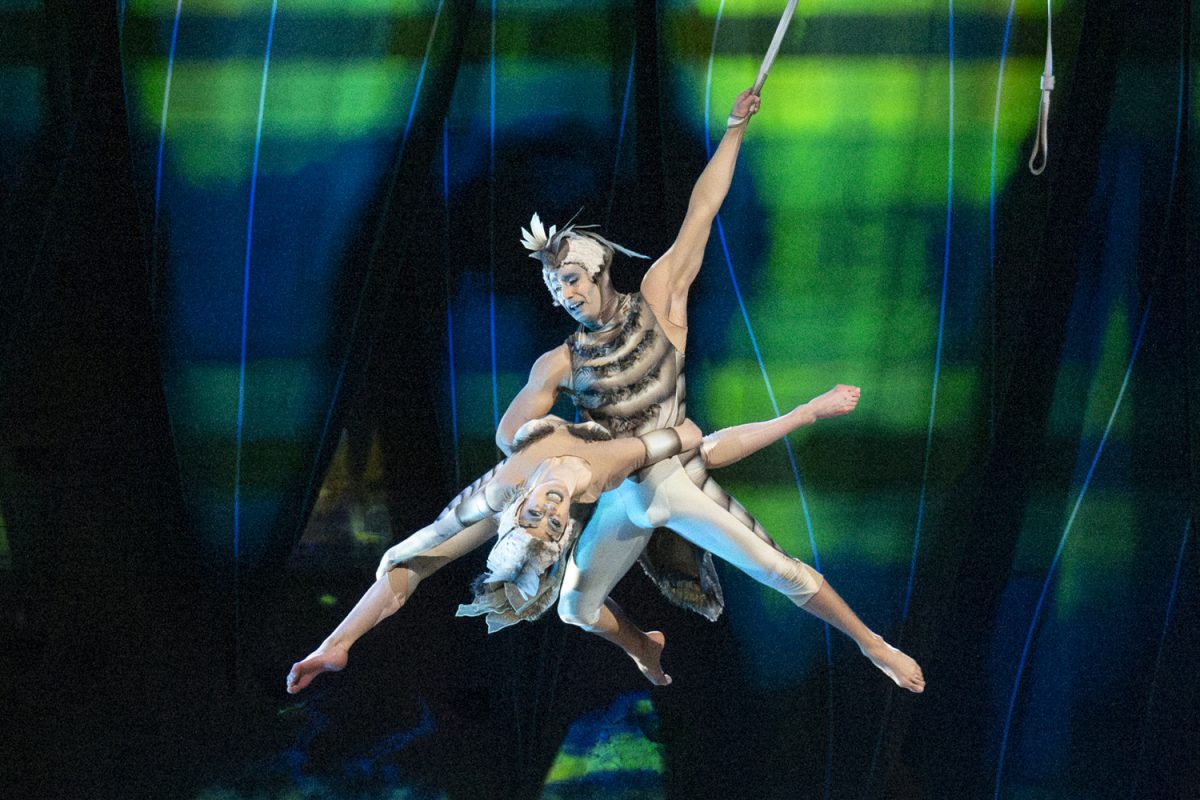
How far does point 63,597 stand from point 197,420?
66cm

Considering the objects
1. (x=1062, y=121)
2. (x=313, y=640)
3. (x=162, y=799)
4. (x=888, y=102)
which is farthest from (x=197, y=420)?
(x=1062, y=121)

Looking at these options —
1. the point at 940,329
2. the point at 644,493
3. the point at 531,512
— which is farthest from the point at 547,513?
the point at 940,329

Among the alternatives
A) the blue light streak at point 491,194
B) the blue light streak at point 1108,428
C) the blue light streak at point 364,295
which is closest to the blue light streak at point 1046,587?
the blue light streak at point 1108,428

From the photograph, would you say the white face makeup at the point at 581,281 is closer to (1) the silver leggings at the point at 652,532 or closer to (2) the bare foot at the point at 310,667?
(1) the silver leggings at the point at 652,532

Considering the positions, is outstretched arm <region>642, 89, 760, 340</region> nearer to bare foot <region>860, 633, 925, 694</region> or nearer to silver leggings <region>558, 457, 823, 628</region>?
silver leggings <region>558, 457, 823, 628</region>

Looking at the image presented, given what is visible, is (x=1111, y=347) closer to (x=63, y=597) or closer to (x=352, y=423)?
(x=352, y=423)

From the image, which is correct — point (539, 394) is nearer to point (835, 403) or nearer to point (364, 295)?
point (835, 403)

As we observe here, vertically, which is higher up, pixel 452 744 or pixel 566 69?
pixel 566 69

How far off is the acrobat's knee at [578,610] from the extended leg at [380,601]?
0.90 ft

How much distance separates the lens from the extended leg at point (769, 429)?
3562 millimetres

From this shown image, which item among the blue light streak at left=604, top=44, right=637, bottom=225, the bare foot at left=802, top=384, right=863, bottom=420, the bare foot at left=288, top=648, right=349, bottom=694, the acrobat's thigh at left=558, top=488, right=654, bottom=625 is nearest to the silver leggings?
the acrobat's thigh at left=558, top=488, right=654, bottom=625

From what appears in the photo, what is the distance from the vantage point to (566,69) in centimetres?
423

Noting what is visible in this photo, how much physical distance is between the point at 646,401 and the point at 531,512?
49 cm

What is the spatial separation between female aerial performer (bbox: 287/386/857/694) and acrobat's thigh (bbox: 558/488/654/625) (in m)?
0.11
